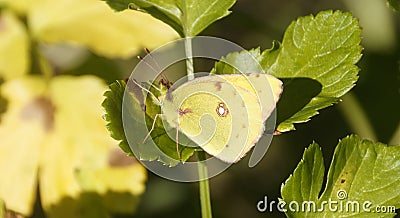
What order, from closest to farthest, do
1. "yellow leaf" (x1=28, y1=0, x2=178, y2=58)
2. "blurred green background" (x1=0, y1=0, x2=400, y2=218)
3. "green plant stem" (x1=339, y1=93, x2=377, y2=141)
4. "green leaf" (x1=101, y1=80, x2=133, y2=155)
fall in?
"green leaf" (x1=101, y1=80, x2=133, y2=155)
"yellow leaf" (x1=28, y1=0, x2=178, y2=58)
"green plant stem" (x1=339, y1=93, x2=377, y2=141)
"blurred green background" (x1=0, y1=0, x2=400, y2=218)

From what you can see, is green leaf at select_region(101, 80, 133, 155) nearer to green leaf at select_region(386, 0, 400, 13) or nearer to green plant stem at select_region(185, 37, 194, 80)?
green plant stem at select_region(185, 37, 194, 80)

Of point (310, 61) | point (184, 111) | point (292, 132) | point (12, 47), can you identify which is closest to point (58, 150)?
point (12, 47)

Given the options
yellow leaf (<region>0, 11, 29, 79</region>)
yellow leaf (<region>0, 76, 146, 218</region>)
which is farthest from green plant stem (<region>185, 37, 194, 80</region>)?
yellow leaf (<region>0, 11, 29, 79</region>)

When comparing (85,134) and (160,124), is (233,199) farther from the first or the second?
(160,124)

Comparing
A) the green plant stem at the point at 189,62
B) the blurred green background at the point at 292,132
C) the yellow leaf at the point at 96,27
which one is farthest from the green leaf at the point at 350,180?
the blurred green background at the point at 292,132

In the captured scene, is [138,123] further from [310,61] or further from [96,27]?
[96,27]

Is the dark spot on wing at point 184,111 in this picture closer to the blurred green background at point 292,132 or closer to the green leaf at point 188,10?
the green leaf at point 188,10

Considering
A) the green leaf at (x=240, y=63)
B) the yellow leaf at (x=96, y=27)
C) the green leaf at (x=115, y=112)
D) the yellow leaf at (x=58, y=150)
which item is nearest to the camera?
the green leaf at (x=115, y=112)
